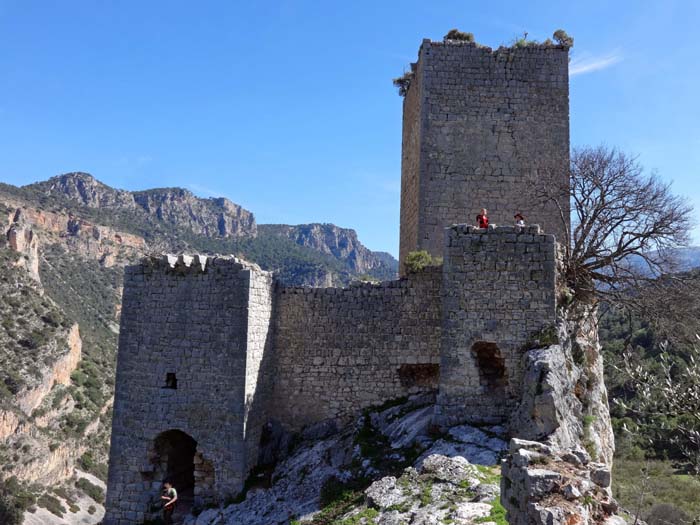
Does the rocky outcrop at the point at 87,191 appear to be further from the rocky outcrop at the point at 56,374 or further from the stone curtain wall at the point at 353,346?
the stone curtain wall at the point at 353,346

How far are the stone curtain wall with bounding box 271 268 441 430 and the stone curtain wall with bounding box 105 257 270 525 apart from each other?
90 cm

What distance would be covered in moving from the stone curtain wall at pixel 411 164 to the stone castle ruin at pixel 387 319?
14 centimetres

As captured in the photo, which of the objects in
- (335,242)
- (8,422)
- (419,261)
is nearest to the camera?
(419,261)

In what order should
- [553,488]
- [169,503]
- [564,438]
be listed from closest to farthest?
[553,488], [564,438], [169,503]

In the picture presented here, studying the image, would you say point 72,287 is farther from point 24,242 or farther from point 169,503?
point 169,503

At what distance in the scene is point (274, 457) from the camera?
12.8 m

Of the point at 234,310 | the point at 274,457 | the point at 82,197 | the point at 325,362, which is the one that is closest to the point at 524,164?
the point at 325,362

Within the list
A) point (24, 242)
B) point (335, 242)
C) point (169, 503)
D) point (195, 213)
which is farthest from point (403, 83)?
point (335, 242)

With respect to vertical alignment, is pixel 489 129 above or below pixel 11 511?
above

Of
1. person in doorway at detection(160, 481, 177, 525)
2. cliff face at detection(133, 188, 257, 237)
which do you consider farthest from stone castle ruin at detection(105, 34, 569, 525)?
cliff face at detection(133, 188, 257, 237)

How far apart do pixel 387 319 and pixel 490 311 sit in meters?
2.76

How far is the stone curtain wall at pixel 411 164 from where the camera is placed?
14219 millimetres

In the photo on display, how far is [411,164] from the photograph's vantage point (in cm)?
1513

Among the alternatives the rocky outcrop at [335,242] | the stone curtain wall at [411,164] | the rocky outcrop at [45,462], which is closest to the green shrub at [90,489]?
the rocky outcrop at [45,462]
